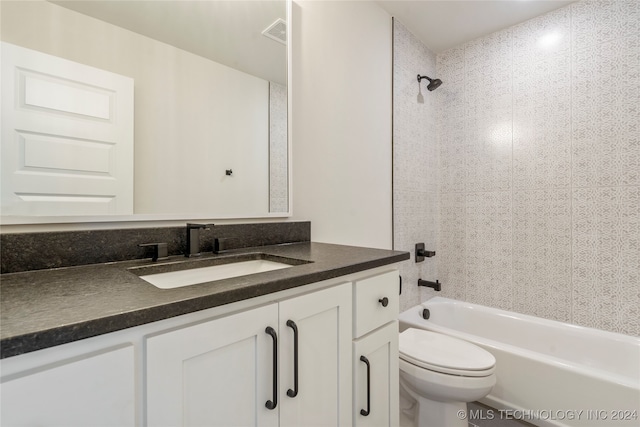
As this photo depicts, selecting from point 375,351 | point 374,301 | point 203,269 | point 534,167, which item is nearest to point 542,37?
point 534,167

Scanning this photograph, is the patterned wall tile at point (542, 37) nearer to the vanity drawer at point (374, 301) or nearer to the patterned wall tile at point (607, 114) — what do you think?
the patterned wall tile at point (607, 114)

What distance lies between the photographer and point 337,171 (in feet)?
5.28

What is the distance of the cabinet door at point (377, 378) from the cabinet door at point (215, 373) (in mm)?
332

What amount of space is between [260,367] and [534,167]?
7.03 ft

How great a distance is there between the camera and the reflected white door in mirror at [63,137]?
76cm

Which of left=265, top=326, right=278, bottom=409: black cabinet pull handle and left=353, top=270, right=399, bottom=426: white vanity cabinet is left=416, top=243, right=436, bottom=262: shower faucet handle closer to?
left=353, top=270, right=399, bottom=426: white vanity cabinet

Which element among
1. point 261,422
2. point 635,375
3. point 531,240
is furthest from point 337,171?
point 635,375

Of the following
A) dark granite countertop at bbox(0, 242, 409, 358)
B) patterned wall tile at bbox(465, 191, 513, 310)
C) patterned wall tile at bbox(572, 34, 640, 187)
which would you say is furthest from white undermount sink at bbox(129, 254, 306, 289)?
patterned wall tile at bbox(572, 34, 640, 187)

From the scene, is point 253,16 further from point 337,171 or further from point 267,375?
point 267,375

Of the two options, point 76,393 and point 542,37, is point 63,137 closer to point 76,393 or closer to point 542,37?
point 76,393

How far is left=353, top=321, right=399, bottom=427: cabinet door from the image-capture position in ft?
2.96

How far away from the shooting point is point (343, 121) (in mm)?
1645

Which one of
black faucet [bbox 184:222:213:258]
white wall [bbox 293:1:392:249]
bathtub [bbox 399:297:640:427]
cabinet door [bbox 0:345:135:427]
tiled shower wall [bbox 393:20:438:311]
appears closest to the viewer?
cabinet door [bbox 0:345:135:427]

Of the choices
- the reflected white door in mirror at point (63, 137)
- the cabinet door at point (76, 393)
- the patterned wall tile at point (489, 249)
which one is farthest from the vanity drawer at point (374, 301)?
the patterned wall tile at point (489, 249)
